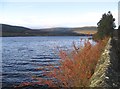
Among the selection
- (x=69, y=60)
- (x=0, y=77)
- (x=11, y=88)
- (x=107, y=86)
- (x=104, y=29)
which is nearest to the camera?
(x=107, y=86)

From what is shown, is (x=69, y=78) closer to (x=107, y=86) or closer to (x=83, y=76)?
(x=83, y=76)

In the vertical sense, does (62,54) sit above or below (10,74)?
above

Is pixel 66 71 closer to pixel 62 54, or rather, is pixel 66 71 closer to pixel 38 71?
pixel 62 54

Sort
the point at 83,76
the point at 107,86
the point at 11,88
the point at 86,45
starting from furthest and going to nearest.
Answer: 1. the point at 11,88
2. the point at 86,45
3. the point at 83,76
4. the point at 107,86

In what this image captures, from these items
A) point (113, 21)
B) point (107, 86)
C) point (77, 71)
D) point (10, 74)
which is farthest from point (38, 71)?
point (113, 21)

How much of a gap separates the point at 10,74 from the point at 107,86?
817 inches

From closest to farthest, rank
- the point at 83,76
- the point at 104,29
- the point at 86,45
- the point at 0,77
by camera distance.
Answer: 1. the point at 83,76
2. the point at 86,45
3. the point at 0,77
4. the point at 104,29

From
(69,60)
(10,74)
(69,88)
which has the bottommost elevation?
(10,74)

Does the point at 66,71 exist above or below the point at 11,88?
above

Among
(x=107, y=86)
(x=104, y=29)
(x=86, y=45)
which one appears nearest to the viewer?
(x=107, y=86)

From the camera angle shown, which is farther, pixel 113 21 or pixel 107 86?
pixel 113 21

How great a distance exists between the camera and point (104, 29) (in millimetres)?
66812

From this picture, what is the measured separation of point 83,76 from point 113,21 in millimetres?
60255

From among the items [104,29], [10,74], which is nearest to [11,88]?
[10,74]
